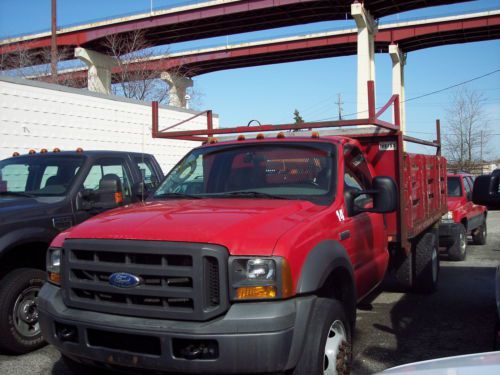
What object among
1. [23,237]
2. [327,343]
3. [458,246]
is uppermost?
[23,237]

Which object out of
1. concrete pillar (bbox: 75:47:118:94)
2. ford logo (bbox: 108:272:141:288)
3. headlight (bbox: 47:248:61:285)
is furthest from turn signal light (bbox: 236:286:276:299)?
concrete pillar (bbox: 75:47:118:94)

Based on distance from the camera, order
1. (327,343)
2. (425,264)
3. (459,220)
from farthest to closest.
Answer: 1. (459,220)
2. (425,264)
3. (327,343)

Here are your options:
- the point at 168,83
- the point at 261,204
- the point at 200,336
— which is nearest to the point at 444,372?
the point at 200,336

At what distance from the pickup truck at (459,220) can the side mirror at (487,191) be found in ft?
17.3

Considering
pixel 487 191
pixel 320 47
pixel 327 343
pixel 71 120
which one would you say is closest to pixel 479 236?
pixel 487 191

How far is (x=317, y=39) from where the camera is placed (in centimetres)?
3622

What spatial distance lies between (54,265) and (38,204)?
5.60 ft

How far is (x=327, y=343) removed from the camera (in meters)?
3.41

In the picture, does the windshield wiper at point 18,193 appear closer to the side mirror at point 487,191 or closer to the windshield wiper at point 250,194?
the windshield wiper at point 250,194

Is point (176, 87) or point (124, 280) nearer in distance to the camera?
point (124, 280)

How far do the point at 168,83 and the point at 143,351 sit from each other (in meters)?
30.7

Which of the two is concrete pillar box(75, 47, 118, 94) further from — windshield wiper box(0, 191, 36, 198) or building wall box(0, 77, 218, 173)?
windshield wiper box(0, 191, 36, 198)

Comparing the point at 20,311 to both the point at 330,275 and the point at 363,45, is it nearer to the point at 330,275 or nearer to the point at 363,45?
the point at 330,275

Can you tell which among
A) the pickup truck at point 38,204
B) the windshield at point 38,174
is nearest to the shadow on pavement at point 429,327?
the pickup truck at point 38,204
